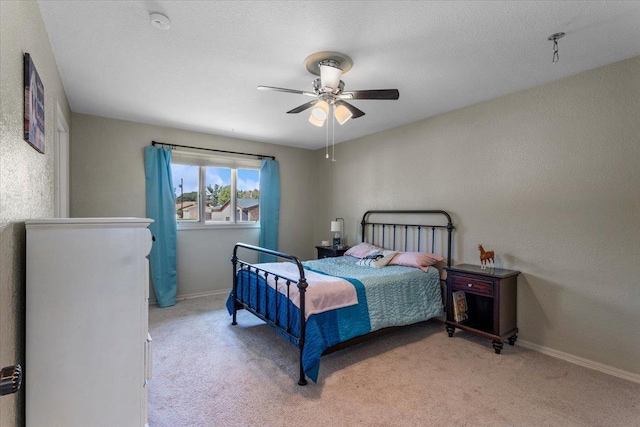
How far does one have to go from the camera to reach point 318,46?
7.08 ft

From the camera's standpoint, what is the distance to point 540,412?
1.96 m

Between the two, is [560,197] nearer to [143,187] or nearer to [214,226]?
[214,226]

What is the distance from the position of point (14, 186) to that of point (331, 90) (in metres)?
1.89

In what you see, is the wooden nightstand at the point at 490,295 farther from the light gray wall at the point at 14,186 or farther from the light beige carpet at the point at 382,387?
the light gray wall at the point at 14,186

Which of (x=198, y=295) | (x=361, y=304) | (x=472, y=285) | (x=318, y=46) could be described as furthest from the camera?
(x=198, y=295)

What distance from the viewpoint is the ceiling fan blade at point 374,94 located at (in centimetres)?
215

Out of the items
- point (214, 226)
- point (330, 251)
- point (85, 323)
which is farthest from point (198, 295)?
point (85, 323)

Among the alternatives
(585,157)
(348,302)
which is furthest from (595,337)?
(348,302)

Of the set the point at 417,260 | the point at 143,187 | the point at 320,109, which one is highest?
the point at 320,109

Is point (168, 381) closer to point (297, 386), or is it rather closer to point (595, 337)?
point (297, 386)

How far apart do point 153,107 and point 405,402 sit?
3.77 m

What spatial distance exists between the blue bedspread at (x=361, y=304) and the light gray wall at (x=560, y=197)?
690mm

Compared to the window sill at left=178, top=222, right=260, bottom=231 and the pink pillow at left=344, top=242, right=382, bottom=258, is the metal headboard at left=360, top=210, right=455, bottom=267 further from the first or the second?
the window sill at left=178, top=222, right=260, bottom=231

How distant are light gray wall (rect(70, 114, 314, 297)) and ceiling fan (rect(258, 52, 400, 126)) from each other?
2.67 m
